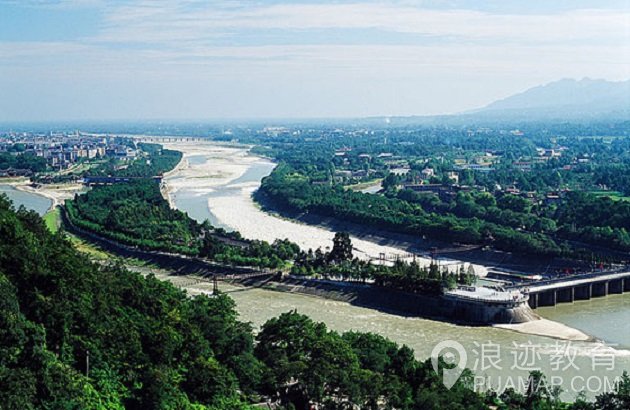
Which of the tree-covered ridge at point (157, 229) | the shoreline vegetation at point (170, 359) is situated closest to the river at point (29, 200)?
the tree-covered ridge at point (157, 229)

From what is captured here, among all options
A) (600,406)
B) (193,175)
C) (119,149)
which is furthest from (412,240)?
(119,149)

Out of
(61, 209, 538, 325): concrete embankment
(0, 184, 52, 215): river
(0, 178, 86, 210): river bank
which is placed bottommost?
(61, 209, 538, 325): concrete embankment

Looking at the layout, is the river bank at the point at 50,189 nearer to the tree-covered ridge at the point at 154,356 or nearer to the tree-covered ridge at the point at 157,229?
the tree-covered ridge at the point at 157,229

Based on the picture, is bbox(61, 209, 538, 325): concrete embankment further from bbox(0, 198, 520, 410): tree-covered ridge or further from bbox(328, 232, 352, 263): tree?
bbox(0, 198, 520, 410): tree-covered ridge

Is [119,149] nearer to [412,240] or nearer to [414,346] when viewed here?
[412,240]

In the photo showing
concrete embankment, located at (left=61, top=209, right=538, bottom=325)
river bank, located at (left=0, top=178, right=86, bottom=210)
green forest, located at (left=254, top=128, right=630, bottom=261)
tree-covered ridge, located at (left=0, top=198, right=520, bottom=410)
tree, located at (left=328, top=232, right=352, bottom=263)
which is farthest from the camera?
river bank, located at (left=0, top=178, right=86, bottom=210)

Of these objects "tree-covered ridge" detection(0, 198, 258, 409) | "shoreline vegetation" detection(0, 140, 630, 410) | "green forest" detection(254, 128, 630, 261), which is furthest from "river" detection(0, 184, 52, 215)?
"shoreline vegetation" detection(0, 140, 630, 410)
